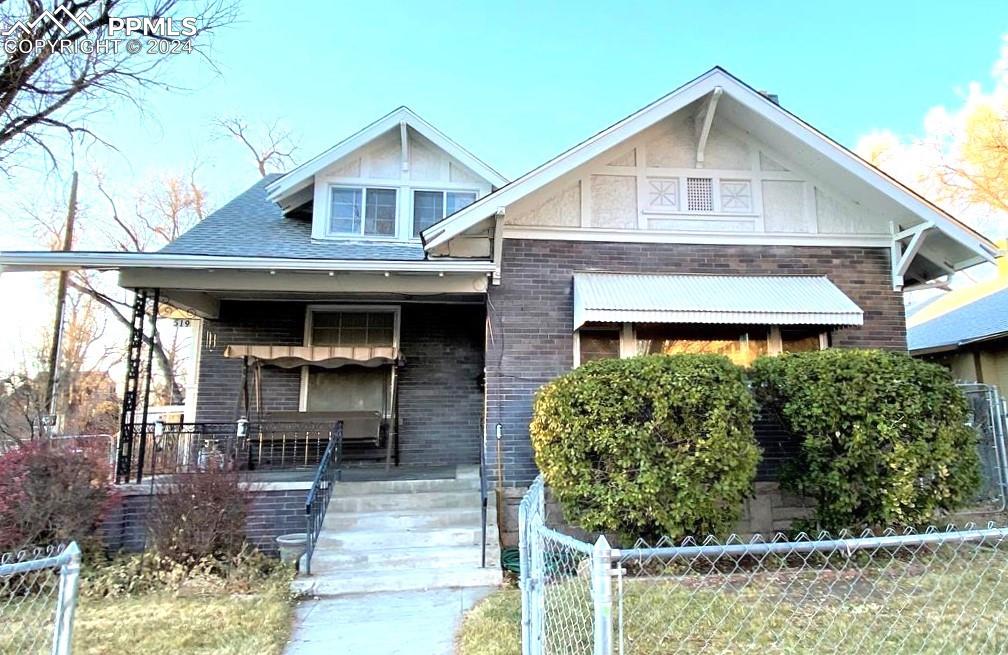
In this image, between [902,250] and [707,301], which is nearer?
[707,301]

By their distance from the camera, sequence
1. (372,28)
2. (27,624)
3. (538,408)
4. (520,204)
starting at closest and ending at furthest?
(27,624) < (538,408) < (520,204) < (372,28)

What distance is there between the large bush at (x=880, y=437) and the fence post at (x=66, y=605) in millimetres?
6184

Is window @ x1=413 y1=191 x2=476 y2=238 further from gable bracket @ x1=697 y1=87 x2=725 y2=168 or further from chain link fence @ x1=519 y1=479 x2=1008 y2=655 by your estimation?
chain link fence @ x1=519 y1=479 x2=1008 y2=655

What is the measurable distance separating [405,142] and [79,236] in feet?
66.9

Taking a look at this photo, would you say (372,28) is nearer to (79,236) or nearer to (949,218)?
(949,218)

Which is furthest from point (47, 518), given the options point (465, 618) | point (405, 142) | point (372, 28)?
point (372, 28)

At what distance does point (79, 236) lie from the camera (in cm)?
2262

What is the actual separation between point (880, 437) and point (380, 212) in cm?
814

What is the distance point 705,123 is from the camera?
7.73 m

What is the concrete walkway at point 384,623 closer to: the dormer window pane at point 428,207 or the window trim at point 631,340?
the window trim at point 631,340

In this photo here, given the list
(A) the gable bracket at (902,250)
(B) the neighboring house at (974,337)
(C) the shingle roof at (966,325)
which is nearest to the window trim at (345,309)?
(A) the gable bracket at (902,250)

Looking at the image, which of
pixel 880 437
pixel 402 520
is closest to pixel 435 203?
pixel 402 520

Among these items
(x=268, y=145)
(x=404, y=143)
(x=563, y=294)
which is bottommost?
(x=563, y=294)

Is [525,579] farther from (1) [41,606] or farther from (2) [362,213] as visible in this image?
(2) [362,213]
